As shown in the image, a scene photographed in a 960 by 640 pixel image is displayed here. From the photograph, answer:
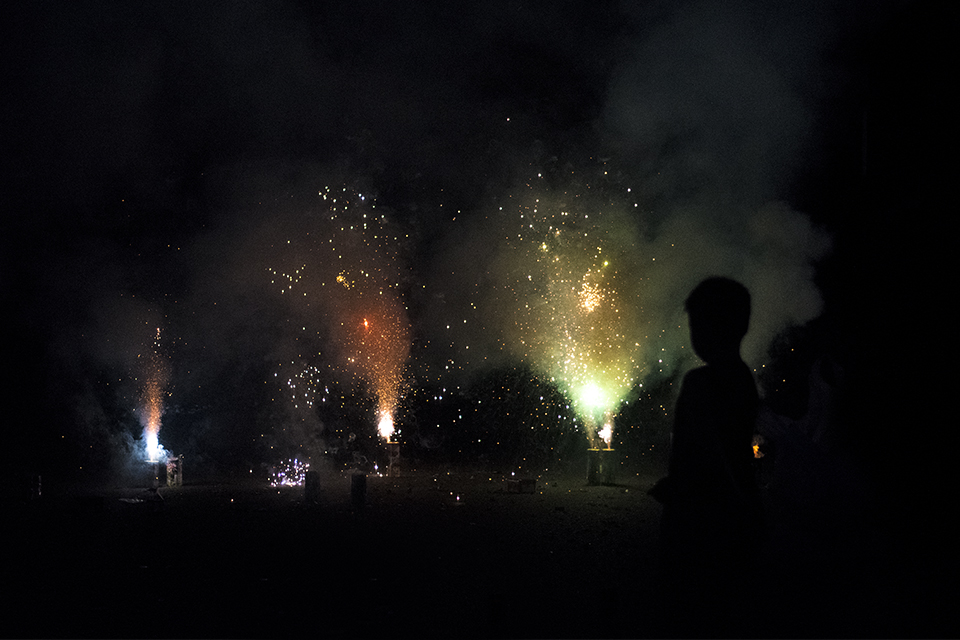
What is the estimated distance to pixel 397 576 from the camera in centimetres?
445

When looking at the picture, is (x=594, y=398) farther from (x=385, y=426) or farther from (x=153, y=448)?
(x=153, y=448)

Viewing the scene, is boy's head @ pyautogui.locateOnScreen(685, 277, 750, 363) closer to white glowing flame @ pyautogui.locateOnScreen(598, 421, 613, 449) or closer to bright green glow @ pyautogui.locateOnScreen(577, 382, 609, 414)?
white glowing flame @ pyautogui.locateOnScreen(598, 421, 613, 449)

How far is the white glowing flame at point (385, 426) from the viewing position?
14.1 metres

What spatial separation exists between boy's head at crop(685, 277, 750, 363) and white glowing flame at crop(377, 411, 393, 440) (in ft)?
40.9

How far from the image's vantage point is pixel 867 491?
4414mm

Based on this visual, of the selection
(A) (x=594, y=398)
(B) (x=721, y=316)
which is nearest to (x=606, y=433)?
(A) (x=594, y=398)

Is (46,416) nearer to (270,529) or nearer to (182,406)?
(182,406)

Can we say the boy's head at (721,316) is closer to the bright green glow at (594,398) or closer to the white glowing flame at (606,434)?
the white glowing flame at (606,434)

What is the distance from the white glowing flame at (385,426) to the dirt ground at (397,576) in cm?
647

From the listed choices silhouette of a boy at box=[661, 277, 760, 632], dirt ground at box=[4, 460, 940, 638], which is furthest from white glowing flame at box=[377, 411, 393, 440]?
silhouette of a boy at box=[661, 277, 760, 632]

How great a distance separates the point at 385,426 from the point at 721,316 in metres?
12.6

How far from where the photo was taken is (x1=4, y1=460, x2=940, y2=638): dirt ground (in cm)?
332

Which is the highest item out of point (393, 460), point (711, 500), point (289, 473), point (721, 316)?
point (721, 316)

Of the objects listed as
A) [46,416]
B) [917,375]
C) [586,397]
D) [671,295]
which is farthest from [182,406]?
[917,375]
